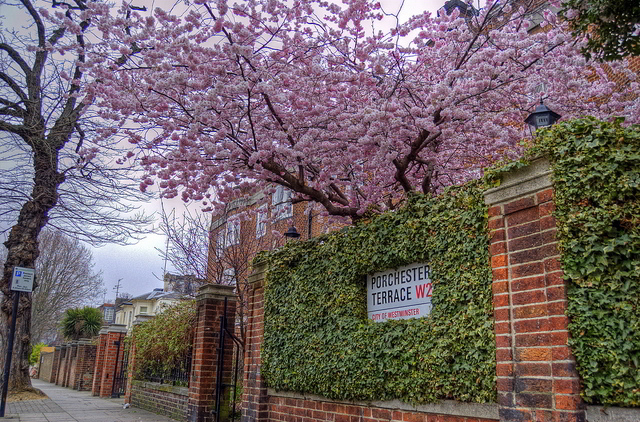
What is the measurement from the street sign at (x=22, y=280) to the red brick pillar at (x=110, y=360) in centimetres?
616

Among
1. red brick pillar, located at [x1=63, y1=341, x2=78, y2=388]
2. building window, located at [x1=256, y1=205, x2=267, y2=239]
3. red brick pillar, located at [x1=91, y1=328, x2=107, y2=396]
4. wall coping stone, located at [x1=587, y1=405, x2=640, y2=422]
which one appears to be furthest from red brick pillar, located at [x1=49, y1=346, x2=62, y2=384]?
wall coping stone, located at [x1=587, y1=405, x2=640, y2=422]

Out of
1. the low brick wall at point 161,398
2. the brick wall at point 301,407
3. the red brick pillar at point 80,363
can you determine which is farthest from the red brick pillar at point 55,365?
the brick wall at point 301,407

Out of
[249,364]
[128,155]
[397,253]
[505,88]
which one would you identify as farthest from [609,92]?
[128,155]

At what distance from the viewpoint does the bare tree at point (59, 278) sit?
33094 millimetres

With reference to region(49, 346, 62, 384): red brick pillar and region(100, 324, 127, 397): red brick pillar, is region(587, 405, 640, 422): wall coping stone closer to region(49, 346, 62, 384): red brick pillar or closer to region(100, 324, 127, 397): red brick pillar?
region(100, 324, 127, 397): red brick pillar

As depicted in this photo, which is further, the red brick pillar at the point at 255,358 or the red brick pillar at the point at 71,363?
the red brick pillar at the point at 71,363

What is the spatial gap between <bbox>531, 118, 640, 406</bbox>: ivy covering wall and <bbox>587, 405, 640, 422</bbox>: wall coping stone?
4cm

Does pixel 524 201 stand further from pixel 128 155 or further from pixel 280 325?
pixel 128 155

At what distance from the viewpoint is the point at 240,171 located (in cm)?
796

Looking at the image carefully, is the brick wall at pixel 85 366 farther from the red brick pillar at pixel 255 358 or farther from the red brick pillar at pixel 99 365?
the red brick pillar at pixel 255 358

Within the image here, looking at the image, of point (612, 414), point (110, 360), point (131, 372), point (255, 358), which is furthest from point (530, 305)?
point (110, 360)

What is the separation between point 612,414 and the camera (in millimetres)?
3074

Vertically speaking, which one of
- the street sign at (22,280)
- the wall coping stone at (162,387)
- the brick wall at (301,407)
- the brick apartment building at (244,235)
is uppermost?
the brick apartment building at (244,235)

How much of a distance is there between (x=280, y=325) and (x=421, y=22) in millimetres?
5011
